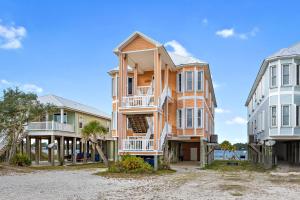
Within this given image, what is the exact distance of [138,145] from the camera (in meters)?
23.4

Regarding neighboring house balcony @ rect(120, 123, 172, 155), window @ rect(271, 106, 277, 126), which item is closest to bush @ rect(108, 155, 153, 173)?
neighboring house balcony @ rect(120, 123, 172, 155)

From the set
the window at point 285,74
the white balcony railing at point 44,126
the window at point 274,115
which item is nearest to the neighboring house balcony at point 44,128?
the white balcony railing at point 44,126

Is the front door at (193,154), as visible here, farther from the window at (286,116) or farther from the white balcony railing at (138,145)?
the white balcony railing at (138,145)

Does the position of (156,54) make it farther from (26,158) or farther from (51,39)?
(26,158)

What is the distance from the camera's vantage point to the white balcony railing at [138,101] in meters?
23.6

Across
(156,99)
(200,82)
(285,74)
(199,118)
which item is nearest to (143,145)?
(156,99)

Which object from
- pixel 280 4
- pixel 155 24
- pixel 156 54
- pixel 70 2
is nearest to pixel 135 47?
pixel 156 54

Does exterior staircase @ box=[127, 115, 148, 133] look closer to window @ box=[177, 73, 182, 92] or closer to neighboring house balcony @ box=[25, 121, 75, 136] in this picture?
window @ box=[177, 73, 182, 92]

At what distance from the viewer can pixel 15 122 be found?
2778 cm

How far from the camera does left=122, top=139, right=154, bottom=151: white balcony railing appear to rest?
2306 centimetres

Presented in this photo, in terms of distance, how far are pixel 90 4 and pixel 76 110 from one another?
20.5m

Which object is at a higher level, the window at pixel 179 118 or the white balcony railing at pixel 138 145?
the window at pixel 179 118

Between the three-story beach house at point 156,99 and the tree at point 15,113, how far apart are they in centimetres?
756


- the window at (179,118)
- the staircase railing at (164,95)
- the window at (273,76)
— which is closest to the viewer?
the staircase railing at (164,95)
